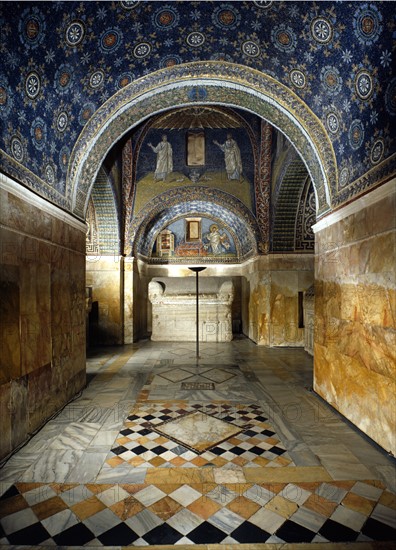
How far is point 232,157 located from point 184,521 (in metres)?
9.41

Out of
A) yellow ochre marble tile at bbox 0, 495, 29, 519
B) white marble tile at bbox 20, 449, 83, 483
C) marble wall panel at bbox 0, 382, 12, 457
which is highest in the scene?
marble wall panel at bbox 0, 382, 12, 457

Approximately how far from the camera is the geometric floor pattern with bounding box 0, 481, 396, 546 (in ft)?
7.10

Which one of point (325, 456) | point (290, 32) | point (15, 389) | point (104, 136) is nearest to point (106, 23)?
point (104, 136)

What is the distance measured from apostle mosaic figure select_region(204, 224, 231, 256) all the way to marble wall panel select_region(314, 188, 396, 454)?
25.8ft

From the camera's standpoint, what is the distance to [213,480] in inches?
110

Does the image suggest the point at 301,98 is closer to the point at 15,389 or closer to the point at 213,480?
the point at 213,480

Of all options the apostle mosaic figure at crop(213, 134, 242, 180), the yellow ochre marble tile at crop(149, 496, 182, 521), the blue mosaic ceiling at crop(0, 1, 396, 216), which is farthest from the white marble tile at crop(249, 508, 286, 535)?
the apostle mosaic figure at crop(213, 134, 242, 180)

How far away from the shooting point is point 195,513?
237 cm

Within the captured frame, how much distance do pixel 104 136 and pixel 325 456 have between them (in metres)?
5.36

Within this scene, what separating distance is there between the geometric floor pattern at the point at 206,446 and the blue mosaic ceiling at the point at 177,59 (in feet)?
10.5

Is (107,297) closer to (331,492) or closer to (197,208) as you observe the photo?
(197,208)

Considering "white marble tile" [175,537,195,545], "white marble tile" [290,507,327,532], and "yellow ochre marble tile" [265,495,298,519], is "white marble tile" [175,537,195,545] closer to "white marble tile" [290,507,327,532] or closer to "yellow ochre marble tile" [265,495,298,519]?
"yellow ochre marble tile" [265,495,298,519]

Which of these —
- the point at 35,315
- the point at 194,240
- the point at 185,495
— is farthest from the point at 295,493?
the point at 194,240

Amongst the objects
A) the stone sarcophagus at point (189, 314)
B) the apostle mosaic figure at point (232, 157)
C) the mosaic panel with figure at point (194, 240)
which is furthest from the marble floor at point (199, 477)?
the mosaic panel with figure at point (194, 240)
